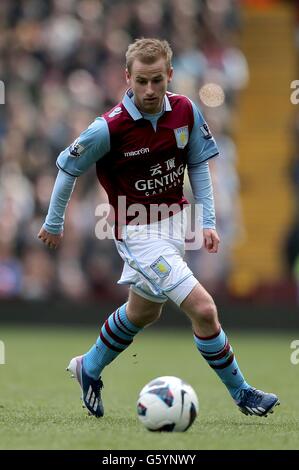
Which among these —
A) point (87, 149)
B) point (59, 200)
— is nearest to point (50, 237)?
point (59, 200)

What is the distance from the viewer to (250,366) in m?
9.74

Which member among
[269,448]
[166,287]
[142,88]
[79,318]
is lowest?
[79,318]

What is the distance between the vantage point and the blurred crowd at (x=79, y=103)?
43.7ft

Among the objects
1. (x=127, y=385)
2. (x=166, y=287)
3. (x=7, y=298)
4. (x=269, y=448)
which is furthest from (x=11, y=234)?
(x=269, y=448)

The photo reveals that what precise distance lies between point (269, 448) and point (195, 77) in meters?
10.6

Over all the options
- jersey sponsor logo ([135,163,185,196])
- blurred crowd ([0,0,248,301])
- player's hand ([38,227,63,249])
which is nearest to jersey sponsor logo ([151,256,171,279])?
jersey sponsor logo ([135,163,185,196])

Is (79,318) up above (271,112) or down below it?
below

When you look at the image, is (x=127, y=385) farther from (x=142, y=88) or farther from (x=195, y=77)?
(x=195, y=77)

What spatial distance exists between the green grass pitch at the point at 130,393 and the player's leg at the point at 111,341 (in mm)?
131

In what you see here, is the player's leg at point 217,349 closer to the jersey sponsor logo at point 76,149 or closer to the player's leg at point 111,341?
the player's leg at point 111,341

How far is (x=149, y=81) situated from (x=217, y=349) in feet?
4.65

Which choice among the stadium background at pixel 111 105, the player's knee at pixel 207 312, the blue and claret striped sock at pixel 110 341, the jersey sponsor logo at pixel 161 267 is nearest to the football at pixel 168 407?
the player's knee at pixel 207 312

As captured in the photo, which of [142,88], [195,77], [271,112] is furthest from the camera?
[271,112]

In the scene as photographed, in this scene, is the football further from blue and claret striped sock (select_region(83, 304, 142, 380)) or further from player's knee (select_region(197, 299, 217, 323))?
blue and claret striped sock (select_region(83, 304, 142, 380))
